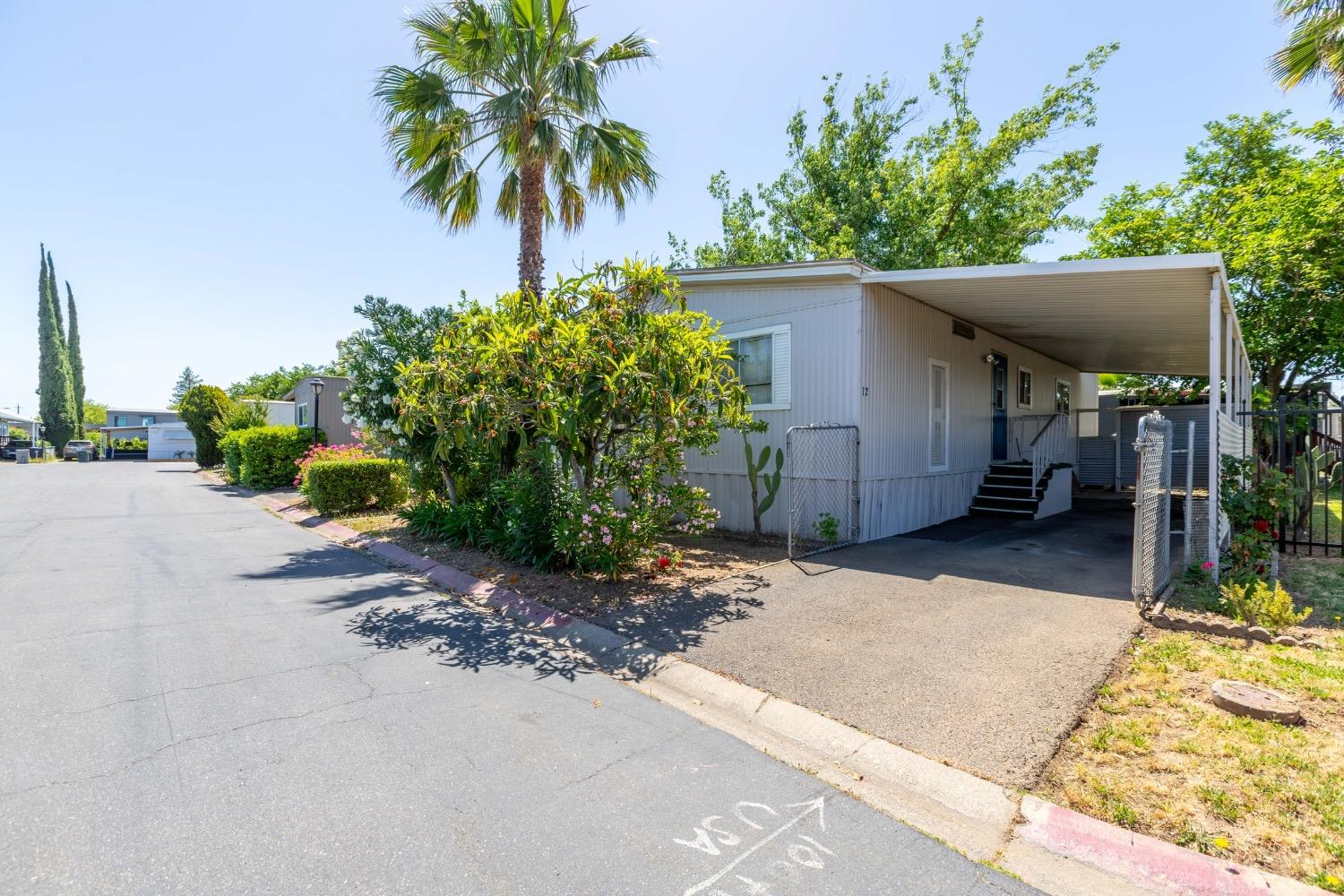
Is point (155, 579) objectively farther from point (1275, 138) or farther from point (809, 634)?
point (1275, 138)

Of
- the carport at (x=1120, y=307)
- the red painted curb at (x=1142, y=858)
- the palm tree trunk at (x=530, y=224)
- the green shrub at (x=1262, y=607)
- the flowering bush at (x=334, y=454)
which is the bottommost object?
the red painted curb at (x=1142, y=858)

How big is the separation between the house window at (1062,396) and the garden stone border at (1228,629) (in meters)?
12.7

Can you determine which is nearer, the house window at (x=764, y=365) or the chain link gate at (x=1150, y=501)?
the chain link gate at (x=1150, y=501)

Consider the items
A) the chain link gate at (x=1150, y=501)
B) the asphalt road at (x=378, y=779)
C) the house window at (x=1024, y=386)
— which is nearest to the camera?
the asphalt road at (x=378, y=779)

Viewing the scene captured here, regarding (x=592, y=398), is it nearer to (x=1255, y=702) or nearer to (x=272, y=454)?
(x=1255, y=702)

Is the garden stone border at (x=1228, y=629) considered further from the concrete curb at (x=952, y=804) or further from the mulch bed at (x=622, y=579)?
the mulch bed at (x=622, y=579)

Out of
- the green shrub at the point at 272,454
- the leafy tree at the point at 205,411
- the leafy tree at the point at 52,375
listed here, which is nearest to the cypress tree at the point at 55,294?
the leafy tree at the point at 52,375

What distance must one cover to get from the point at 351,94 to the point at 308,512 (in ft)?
26.9

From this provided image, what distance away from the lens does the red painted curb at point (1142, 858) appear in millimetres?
2309

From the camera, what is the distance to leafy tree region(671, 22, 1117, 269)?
1944cm

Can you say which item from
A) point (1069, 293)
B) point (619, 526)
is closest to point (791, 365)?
point (1069, 293)

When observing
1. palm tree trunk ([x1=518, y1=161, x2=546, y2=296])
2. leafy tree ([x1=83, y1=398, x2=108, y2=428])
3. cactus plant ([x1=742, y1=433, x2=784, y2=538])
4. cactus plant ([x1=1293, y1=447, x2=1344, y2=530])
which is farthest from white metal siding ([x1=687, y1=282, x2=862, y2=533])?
leafy tree ([x1=83, y1=398, x2=108, y2=428])

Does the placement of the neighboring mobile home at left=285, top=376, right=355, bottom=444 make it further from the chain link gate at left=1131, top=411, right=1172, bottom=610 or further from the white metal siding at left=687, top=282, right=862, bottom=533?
the chain link gate at left=1131, top=411, right=1172, bottom=610

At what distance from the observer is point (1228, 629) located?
4.83 m
